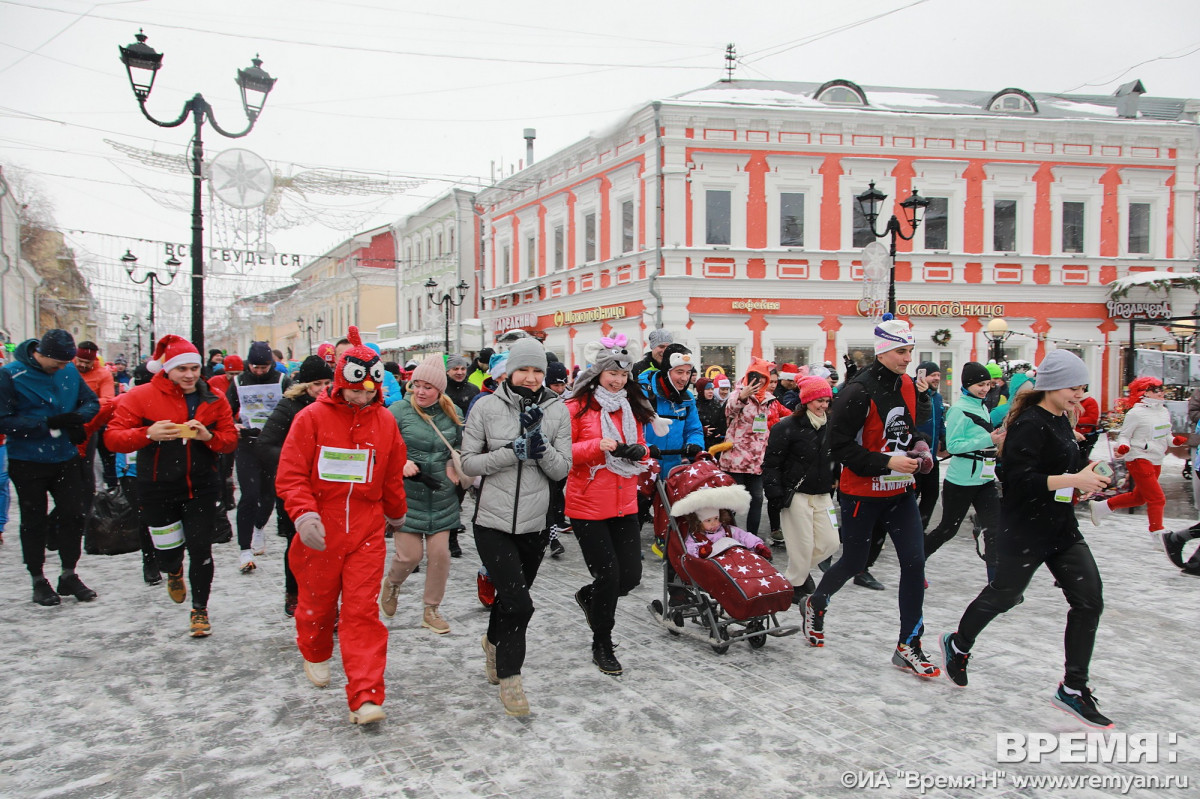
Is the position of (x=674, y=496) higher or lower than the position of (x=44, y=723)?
higher

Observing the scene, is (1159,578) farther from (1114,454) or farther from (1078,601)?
(1078,601)

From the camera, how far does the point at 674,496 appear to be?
5242mm

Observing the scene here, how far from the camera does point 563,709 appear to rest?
399cm

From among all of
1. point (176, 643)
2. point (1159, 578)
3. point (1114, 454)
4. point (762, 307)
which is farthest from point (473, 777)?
point (762, 307)

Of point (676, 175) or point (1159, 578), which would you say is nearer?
point (1159, 578)

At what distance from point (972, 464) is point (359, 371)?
5.03 metres

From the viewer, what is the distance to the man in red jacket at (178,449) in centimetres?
497

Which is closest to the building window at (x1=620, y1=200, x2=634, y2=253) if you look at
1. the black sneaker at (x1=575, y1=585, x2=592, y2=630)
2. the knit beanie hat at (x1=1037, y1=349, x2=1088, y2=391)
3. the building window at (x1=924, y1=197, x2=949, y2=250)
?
the building window at (x1=924, y1=197, x2=949, y2=250)

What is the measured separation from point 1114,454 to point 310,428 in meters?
8.50

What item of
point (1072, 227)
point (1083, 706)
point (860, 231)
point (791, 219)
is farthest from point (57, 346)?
point (1072, 227)

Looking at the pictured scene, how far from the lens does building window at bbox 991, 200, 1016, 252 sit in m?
22.8

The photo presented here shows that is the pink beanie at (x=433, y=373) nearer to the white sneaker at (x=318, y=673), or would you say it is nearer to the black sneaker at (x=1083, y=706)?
the white sneaker at (x=318, y=673)

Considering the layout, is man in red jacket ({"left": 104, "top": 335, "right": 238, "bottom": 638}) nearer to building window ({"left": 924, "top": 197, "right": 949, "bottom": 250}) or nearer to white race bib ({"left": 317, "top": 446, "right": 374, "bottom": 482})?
white race bib ({"left": 317, "top": 446, "right": 374, "bottom": 482})

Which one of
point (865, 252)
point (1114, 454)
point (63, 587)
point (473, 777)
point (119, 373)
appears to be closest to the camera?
point (473, 777)
